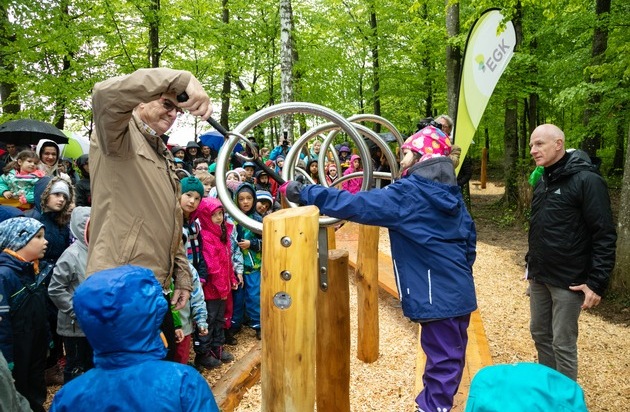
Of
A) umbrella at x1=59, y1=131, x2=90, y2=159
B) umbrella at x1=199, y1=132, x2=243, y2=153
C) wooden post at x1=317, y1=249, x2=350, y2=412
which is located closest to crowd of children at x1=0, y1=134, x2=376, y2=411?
wooden post at x1=317, y1=249, x2=350, y2=412

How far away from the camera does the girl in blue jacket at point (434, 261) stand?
2.48 metres

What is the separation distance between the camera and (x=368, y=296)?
4254 millimetres

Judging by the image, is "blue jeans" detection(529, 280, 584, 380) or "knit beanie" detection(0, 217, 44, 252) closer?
"knit beanie" detection(0, 217, 44, 252)

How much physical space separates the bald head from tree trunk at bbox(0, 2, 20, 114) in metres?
7.75

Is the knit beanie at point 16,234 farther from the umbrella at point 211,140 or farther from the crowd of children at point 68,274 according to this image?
the umbrella at point 211,140

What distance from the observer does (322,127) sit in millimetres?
2740

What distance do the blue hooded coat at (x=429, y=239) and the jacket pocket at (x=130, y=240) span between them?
117 cm

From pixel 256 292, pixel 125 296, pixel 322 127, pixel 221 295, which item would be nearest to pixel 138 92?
pixel 125 296

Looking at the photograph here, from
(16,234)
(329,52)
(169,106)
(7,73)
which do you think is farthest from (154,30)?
(169,106)

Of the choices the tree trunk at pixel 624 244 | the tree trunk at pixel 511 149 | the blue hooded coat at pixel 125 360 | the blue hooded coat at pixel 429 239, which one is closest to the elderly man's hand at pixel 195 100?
the blue hooded coat at pixel 125 360

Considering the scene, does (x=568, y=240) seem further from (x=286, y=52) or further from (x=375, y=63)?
(x=375, y=63)

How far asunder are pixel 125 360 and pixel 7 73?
392 inches

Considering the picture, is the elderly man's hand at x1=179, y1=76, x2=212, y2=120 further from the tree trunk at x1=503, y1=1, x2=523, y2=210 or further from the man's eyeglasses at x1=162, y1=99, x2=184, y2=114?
the tree trunk at x1=503, y1=1, x2=523, y2=210

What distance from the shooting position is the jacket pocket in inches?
76.6
